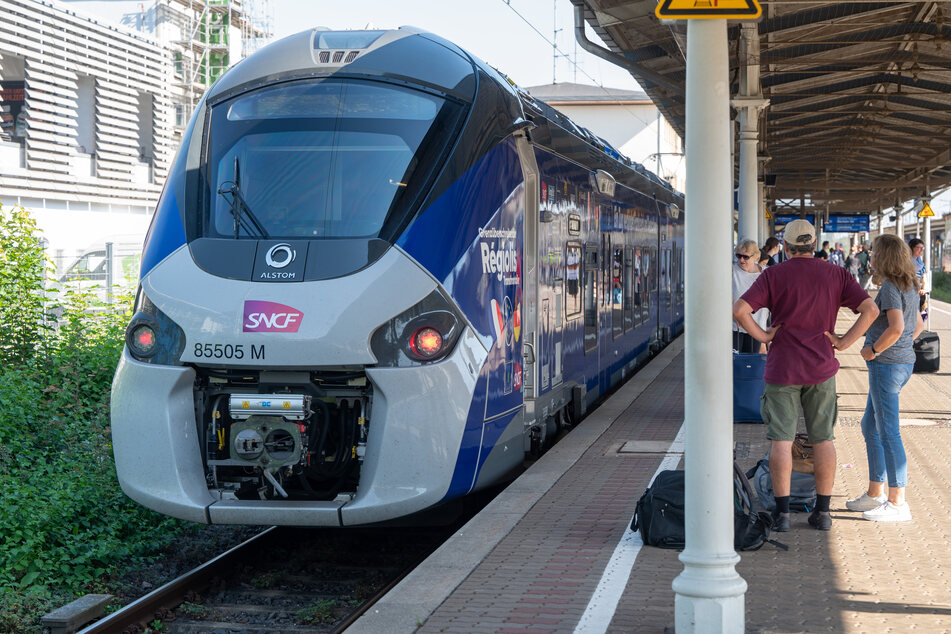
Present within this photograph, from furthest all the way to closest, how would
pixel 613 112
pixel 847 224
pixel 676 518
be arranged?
pixel 613 112 → pixel 847 224 → pixel 676 518

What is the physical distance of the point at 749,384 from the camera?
11336 millimetres

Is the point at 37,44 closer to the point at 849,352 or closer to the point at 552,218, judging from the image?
the point at 849,352

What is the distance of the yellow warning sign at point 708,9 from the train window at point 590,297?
20.7ft

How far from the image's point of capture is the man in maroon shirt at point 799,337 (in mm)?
6777

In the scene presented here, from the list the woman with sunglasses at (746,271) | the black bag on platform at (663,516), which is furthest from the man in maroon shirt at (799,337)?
the woman with sunglasses at (746,271)

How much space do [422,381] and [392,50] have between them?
2.35 m

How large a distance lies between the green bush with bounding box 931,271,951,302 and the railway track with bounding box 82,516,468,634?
38.3 meters

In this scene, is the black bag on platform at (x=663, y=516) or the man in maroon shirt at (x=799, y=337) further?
the man in maroon shirt at (x=799, y=337)

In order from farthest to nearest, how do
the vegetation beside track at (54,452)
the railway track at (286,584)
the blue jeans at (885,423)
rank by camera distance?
the vegetation beside track at (54,452)
the blue jeans at (885,423)
the railway track at (286,584)

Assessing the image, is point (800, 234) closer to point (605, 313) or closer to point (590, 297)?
point (590, 297)

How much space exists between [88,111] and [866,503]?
97.0 ft

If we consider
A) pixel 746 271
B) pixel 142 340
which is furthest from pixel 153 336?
pixel 746 271

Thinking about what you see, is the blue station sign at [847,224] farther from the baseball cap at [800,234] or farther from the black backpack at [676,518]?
the black backpack at [676,518]

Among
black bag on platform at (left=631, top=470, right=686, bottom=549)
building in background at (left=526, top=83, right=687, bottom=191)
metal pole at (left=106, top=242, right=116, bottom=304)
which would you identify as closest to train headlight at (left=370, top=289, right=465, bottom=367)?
black bag on platform at (left=631, top=470, right=686, bottom=549)
